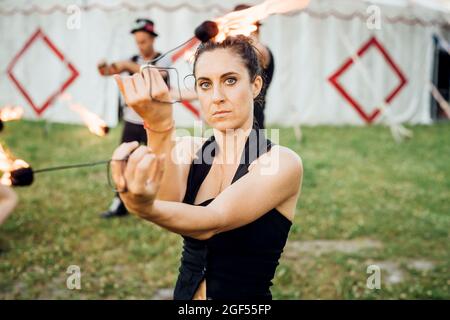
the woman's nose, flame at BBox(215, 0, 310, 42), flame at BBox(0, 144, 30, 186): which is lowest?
flame at BBox(0, 144, 30, 186)

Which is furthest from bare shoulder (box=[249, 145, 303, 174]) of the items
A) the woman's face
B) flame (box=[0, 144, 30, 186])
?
flame (box=[0, 144, 30, 186])

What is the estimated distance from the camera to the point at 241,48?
6.79ft

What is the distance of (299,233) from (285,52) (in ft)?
28.8

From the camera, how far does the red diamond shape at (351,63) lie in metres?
14.4

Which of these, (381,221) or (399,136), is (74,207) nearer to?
(381,221)

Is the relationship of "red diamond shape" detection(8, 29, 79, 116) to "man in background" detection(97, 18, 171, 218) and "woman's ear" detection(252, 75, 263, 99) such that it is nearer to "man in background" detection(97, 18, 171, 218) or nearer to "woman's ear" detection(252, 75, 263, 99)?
"man in background" detection(97, 18, 171, 218)

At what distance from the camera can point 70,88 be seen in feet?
48.3

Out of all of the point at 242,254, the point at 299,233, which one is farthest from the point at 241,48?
the point at 299,233

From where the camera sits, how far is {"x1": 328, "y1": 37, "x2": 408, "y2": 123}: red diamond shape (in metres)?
14.4

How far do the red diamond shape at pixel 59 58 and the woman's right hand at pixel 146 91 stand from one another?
13.4 meters

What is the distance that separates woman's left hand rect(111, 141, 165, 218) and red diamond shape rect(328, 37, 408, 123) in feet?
44.2

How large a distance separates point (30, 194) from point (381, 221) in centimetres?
518

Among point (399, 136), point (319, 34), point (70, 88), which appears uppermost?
point (319, 34)
